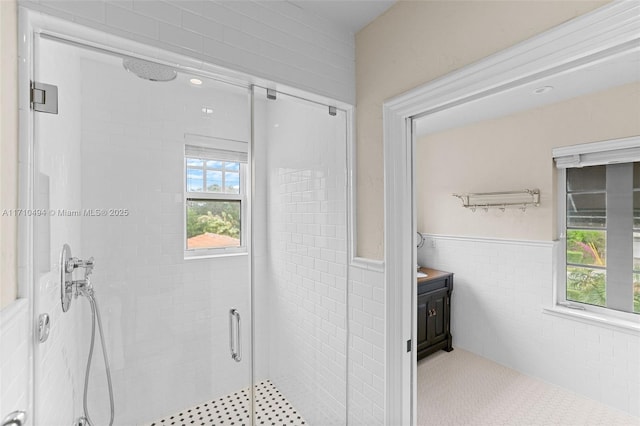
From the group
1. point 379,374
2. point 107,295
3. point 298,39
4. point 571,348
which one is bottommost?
point 571,348

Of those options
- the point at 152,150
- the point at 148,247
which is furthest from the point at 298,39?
the point at 148,247

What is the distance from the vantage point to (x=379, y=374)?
1.55m

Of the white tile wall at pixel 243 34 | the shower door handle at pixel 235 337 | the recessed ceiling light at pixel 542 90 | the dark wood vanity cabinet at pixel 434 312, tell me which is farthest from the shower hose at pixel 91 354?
the recessed ceiling light at pixel 542 90

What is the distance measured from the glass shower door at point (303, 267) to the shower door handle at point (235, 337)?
105 mm

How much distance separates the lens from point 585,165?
221 cm

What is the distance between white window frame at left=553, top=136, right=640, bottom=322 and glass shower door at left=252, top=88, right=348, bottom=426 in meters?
1.84

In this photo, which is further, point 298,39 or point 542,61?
point 298,39

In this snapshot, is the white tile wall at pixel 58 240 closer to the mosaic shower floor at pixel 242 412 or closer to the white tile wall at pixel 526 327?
the mosaic shower floor at pixel 242 412

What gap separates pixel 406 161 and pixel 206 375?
1476 mm

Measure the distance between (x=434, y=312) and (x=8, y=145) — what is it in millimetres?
3166

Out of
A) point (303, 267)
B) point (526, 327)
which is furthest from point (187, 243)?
point (526, 327)

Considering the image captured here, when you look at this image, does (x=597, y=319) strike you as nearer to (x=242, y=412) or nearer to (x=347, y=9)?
A: (x=242, y=412)

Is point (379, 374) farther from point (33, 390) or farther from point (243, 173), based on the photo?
point (33, 390)

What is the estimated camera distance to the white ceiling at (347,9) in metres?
1.46
